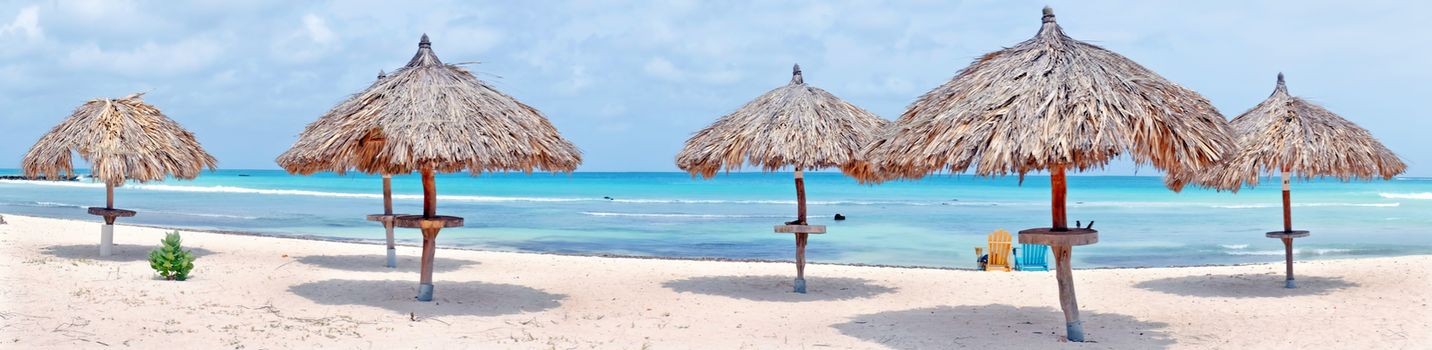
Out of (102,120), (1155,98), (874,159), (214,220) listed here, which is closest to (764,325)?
(874,159)

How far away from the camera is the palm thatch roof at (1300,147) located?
9.98m

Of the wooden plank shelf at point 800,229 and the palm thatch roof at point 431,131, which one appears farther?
the wooden plank shelf at point 800,229

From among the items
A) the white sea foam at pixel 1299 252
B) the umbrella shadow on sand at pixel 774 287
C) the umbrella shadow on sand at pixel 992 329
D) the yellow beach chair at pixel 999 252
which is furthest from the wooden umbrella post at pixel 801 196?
the white sea foam at pixel 1299 252

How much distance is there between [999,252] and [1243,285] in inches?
119

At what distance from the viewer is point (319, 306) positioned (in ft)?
28.7

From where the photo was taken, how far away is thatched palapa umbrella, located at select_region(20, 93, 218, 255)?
450 inches

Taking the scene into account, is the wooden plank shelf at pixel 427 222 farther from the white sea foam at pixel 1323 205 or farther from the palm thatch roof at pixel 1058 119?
the white sea foam at pixel 1323 205

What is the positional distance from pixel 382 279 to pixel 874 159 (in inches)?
232

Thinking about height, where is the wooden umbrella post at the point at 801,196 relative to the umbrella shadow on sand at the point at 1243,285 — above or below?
above

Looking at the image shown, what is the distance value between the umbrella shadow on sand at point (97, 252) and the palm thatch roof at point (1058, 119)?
8827 mm

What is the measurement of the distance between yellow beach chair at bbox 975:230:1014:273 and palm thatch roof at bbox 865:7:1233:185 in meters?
6.18

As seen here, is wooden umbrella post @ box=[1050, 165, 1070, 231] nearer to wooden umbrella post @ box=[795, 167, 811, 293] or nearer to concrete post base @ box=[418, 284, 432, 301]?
wooden umbrella post @ box=[795, 167, 811, 293]

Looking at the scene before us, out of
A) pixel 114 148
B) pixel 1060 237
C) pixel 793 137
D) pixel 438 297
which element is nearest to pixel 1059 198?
pixel 1060 237

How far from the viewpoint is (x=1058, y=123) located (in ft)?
21.1
